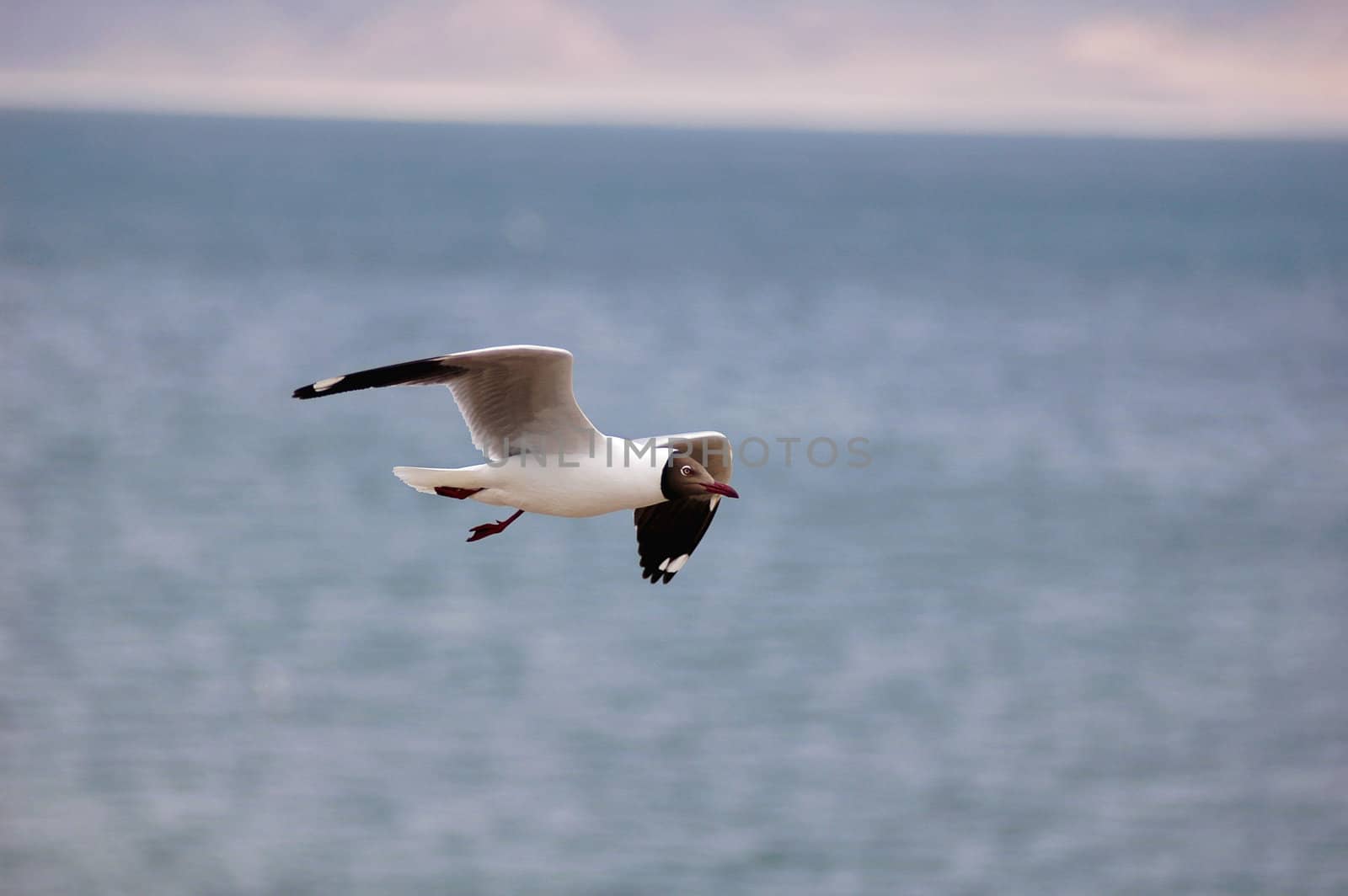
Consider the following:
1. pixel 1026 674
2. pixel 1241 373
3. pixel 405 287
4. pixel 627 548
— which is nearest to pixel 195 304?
pixel 405 287

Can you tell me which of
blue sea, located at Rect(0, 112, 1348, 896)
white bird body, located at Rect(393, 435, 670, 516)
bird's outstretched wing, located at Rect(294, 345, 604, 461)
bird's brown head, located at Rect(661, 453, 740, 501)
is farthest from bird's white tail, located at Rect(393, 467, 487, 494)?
blue sea, located at Rect(0, 112, 1348, 896)

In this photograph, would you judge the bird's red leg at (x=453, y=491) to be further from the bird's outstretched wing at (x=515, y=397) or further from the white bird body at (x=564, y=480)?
the bird's outstretched wing at (x=515, y=397)

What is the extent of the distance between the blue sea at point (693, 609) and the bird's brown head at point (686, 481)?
75.6 feet

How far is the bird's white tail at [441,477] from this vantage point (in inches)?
350

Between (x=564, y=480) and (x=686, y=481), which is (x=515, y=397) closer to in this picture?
(x=564, y=480)

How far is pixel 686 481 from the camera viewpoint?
9148mm

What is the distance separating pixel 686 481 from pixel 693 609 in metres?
34.7

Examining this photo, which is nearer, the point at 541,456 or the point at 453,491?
the point at 453,491

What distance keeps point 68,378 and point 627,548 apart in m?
34.7

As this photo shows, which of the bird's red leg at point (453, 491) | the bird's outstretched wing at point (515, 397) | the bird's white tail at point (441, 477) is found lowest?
the bird's red leg at point (453, 491)

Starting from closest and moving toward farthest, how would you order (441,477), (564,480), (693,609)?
(441,477)
(564,480)
(693,609)

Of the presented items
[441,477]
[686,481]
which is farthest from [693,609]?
[441,477]

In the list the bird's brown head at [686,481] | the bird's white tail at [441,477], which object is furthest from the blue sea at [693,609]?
the bird's white tail at [441,477]

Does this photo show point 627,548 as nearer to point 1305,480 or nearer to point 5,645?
point 5,645
